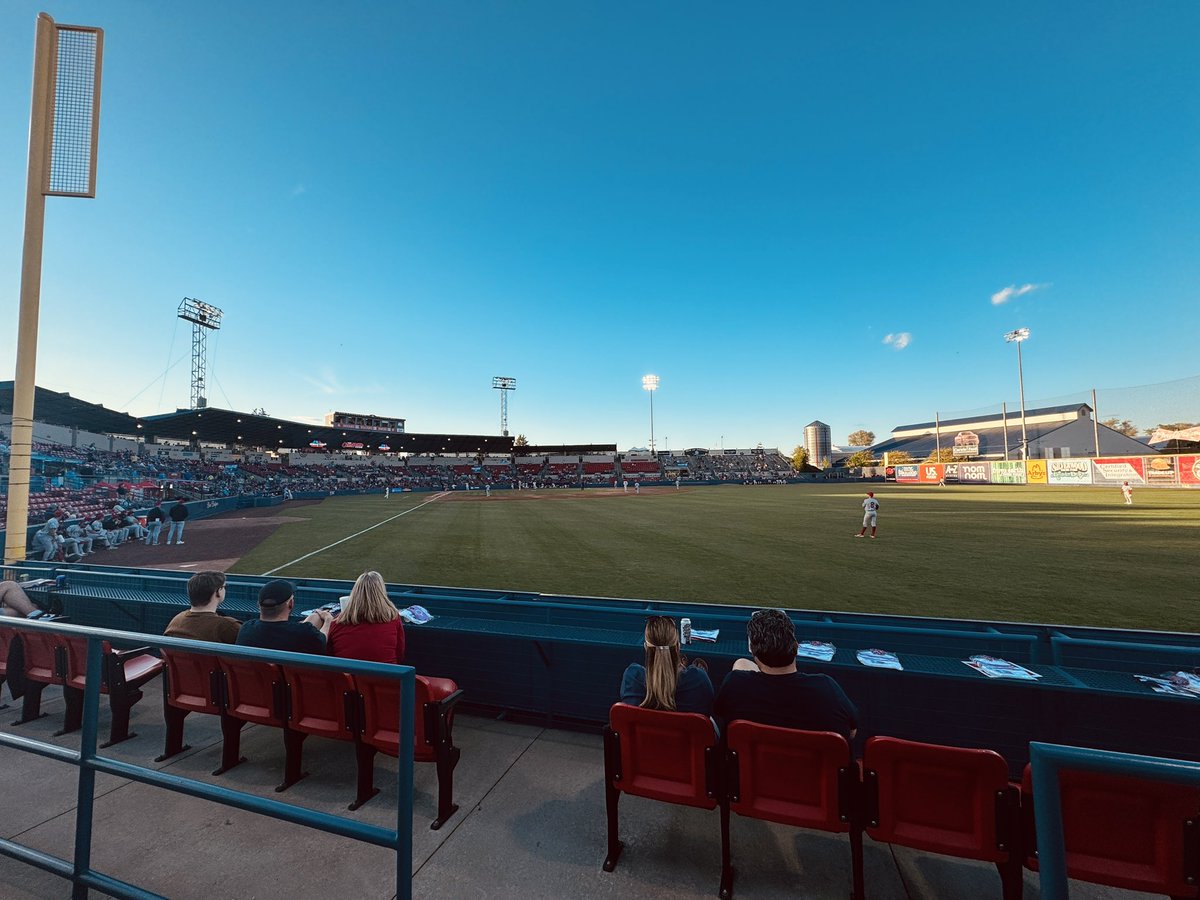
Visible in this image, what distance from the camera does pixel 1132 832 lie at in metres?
1.99

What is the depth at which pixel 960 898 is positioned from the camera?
259cm

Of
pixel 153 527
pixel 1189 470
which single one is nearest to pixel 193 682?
pixel 153 527

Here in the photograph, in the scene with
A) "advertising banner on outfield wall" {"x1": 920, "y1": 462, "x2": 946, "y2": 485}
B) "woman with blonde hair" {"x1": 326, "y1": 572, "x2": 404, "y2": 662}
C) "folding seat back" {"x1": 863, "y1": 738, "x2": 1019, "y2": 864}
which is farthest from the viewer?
"advertising banner on outfield wall" {"x1": 920, "y1": 462, "x2": 946, "y2": 485}

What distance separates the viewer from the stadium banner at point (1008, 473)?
49.7m

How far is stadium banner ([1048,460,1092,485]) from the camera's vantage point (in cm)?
4312

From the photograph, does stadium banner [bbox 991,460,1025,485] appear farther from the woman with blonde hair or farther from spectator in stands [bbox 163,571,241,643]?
spectator in stands [bbox 163,571,241,643]

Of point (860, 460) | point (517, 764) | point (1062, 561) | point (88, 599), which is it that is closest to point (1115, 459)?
point (1062, 561)

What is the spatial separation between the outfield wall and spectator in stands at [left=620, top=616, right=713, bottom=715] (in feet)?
178

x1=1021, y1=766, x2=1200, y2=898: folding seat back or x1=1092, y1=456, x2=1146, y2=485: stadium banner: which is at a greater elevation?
x1=1092, y1=456, x2=1146, y2=485: stadium banner

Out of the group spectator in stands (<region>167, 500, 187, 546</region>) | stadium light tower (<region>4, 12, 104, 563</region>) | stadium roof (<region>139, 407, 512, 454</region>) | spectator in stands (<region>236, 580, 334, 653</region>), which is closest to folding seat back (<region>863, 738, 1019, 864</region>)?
spectator in stands (<region>236, 580, 334, 653</region>)

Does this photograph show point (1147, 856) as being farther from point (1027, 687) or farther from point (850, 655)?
point (850, 655)

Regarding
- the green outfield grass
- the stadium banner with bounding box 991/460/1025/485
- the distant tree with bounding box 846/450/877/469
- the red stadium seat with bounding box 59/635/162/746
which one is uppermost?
the distant tree with bounding box 846/450/877/469

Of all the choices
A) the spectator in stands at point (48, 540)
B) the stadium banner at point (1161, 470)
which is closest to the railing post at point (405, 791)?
the spectator in stands at point (48, 540)

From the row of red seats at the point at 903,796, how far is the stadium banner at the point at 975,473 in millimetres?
65745
